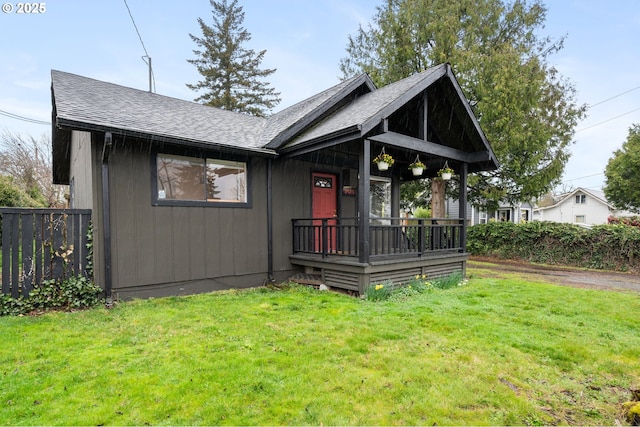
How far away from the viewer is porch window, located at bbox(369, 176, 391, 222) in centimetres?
902

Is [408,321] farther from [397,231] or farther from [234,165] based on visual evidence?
[234,165]

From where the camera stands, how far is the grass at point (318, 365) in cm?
228

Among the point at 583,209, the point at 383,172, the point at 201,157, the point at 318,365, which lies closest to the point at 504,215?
the point at 583,209

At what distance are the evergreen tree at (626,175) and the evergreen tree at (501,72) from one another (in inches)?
611

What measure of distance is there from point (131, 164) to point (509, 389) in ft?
19.6

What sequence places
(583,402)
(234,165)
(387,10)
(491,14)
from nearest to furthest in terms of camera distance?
(583,402) < (234,165) < (491,14) < (387,10)

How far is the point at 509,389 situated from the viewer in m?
2.63

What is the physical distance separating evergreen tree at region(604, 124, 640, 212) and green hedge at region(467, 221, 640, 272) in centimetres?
1791

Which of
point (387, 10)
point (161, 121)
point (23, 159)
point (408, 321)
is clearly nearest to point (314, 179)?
point (161, 121)

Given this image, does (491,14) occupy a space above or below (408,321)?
above

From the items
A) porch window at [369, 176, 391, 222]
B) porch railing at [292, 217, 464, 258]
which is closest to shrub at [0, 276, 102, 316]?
porch railing at [292, 217, 464, 258]

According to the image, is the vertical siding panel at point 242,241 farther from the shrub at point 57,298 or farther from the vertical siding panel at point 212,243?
the shrub at point 57,298

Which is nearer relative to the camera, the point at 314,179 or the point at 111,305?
the point at 111,305

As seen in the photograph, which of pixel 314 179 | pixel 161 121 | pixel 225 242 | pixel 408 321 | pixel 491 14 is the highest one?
pixel 491 14
